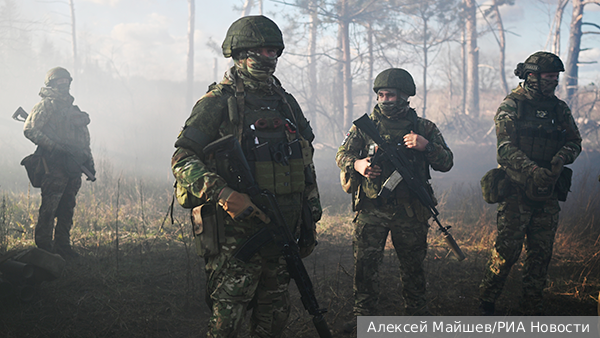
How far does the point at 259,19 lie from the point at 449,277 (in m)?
4.06

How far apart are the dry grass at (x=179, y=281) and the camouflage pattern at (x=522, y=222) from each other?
0.38m

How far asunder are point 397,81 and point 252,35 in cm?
167

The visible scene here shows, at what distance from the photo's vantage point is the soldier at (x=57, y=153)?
4867 millimetres

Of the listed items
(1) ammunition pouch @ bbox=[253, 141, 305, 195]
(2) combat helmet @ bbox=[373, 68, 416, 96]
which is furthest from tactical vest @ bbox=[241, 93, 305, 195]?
(2) combat helmet @ bbox=[373, 68, 416, 96]

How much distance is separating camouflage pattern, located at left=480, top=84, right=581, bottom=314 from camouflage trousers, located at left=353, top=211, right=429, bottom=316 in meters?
0.90

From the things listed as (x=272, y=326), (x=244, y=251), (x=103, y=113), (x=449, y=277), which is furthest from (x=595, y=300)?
(x=103, y=113)

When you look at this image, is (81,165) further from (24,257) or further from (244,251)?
(244,251)

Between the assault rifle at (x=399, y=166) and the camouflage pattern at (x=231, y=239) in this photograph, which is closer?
the camouflage pattern at (x=231, y=239)

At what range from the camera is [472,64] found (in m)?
20.0

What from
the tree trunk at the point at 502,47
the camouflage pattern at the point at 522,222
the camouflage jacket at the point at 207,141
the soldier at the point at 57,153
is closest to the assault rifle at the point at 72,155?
the soldier at the point at 57,153

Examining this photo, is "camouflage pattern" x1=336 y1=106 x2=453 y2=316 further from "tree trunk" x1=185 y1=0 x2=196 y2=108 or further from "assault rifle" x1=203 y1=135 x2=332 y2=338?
"tree trunk" x1=185 y1=0 x2=196 y2=108

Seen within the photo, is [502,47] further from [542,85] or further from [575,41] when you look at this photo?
[542,85]

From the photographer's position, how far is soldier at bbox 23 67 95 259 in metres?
4.87

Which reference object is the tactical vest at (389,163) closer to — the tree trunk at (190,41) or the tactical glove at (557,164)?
the tactical glove at (557,164)
